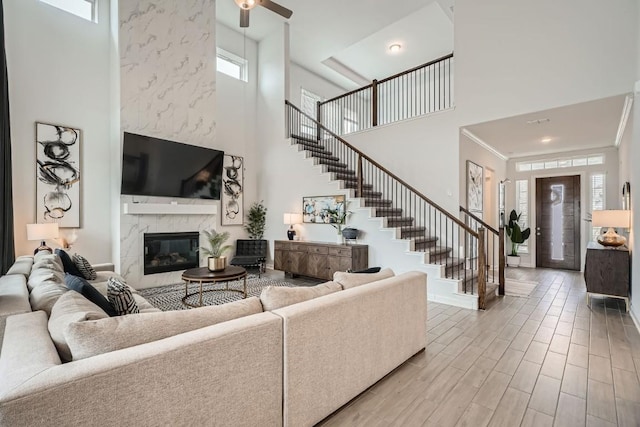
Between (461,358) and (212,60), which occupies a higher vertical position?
(212,60)

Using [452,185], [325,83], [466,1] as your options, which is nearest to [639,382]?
[452,185]

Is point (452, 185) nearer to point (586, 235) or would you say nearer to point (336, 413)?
point (586, 235)

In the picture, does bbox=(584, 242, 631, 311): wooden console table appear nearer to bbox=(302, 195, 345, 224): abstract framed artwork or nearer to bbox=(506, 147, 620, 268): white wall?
bbox=(506, 147, 620, 268): white wall

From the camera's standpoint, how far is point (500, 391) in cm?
225

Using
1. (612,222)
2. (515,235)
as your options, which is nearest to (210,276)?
(612,222)

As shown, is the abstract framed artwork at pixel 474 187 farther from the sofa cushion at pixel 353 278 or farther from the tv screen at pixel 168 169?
the tv screen at pixel 168 169

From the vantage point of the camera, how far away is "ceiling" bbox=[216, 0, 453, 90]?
21.0ft

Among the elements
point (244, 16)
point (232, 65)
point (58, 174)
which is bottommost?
point (58, 174)

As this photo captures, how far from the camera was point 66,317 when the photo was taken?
139 centimetres

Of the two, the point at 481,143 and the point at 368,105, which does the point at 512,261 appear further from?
the point at 368,105

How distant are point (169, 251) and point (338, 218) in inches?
126

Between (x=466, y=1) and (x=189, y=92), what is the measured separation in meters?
5.23

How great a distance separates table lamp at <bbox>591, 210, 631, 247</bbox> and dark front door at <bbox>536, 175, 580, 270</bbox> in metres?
3.12

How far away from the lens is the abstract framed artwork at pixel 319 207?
6.10m
